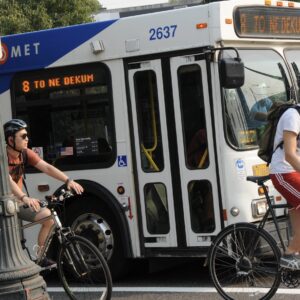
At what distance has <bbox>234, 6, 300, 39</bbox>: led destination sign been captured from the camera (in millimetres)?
7180

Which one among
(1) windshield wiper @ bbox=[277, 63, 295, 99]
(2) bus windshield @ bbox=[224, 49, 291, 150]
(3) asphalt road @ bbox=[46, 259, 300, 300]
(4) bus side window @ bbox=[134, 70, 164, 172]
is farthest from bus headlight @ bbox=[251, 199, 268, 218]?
(1) windshield wiper @ bbox=[277, 63, 295, 99]

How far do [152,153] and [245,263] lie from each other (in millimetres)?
1799

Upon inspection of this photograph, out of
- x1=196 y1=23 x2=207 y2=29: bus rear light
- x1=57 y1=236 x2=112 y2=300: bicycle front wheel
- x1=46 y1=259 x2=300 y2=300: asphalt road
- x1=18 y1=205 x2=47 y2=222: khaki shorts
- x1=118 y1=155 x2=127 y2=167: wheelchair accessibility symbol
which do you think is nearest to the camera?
x1=57 y1=236 x2=112 y2=300: bicycle front wheel

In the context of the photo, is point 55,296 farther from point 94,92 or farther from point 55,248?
point 94,92

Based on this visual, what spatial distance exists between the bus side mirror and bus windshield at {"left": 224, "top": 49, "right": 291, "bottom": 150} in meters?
0.27

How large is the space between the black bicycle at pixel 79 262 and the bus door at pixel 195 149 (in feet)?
4.47

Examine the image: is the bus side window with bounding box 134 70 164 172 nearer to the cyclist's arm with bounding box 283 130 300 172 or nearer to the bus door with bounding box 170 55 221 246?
the bus door with bounding box 170 55 221 246

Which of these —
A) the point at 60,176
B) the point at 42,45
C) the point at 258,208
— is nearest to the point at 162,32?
the point at 42,45

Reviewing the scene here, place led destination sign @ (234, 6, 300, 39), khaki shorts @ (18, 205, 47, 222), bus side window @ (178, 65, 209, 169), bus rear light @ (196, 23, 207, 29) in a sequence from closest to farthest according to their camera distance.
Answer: khaki shorts @ (18, 205, 47, 222) → bus rear light @ (196, 23, 207, 29) → bus side window @ (178, 65, 209, 169) → led destination sign @ (234, 6, 300, 39)

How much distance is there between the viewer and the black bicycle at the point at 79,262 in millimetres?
5988

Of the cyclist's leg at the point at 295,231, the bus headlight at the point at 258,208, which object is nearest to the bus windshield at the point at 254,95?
the bus headlight at the point at 258,208

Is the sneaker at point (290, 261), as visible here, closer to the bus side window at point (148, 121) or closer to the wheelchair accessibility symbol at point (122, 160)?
the bus side window at point (148, 121)

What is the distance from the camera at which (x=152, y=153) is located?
732 centimetres

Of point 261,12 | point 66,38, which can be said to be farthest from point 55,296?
point 261,12
